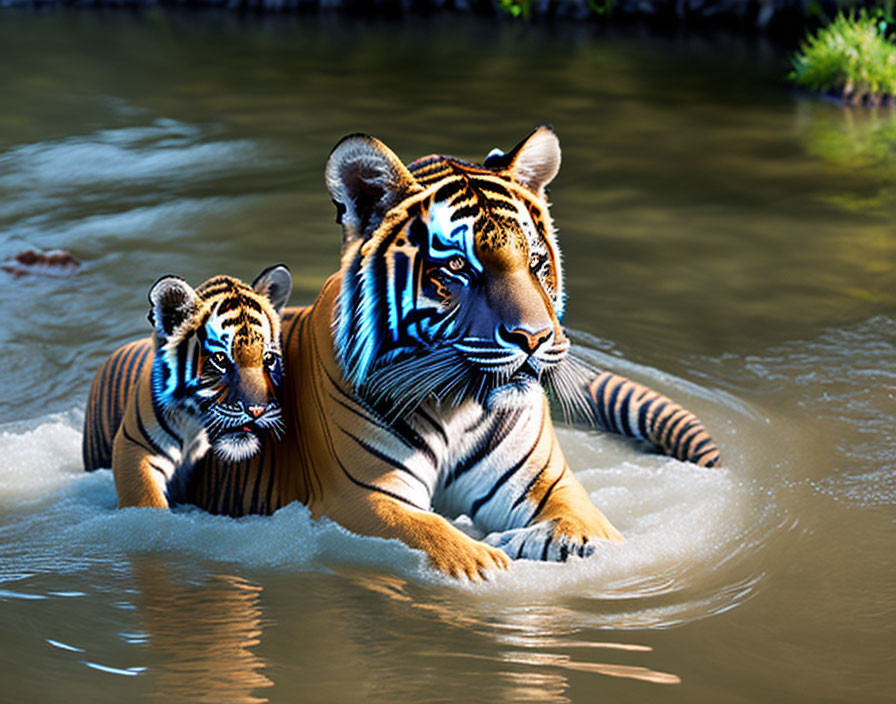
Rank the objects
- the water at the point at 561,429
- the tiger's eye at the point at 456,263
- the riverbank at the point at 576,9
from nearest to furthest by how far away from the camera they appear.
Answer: the water at the point at 561,429 → the tiger's eye at the point at 456,263 → the riverbank at the point at 576,9

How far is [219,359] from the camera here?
3.14m

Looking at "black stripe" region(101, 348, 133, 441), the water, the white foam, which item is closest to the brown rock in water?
the water

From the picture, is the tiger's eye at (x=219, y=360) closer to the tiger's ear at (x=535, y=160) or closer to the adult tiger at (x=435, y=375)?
the adult tiger at (x=435, y=375)

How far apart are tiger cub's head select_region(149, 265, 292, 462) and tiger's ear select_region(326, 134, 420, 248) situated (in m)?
0.33

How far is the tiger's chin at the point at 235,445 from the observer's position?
3.17 meters

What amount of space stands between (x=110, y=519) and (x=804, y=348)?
10.4 feet

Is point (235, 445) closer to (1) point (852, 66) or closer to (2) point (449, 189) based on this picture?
(2) point (449, 189)

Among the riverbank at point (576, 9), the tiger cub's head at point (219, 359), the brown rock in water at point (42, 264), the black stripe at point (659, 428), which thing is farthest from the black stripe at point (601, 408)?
the riverbank at point (576, 9)

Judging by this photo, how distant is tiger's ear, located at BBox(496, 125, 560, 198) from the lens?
314cm

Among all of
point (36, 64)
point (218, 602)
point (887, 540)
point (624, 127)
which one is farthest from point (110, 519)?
point (36, 64)

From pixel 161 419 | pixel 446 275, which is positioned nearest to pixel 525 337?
pixel 446 275

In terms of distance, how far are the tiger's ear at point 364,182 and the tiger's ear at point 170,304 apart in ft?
1.40

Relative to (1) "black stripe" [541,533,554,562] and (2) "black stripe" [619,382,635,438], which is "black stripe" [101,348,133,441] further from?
(2) "black stripe" [619,382,635,438]

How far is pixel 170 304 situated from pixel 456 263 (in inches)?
30.1
